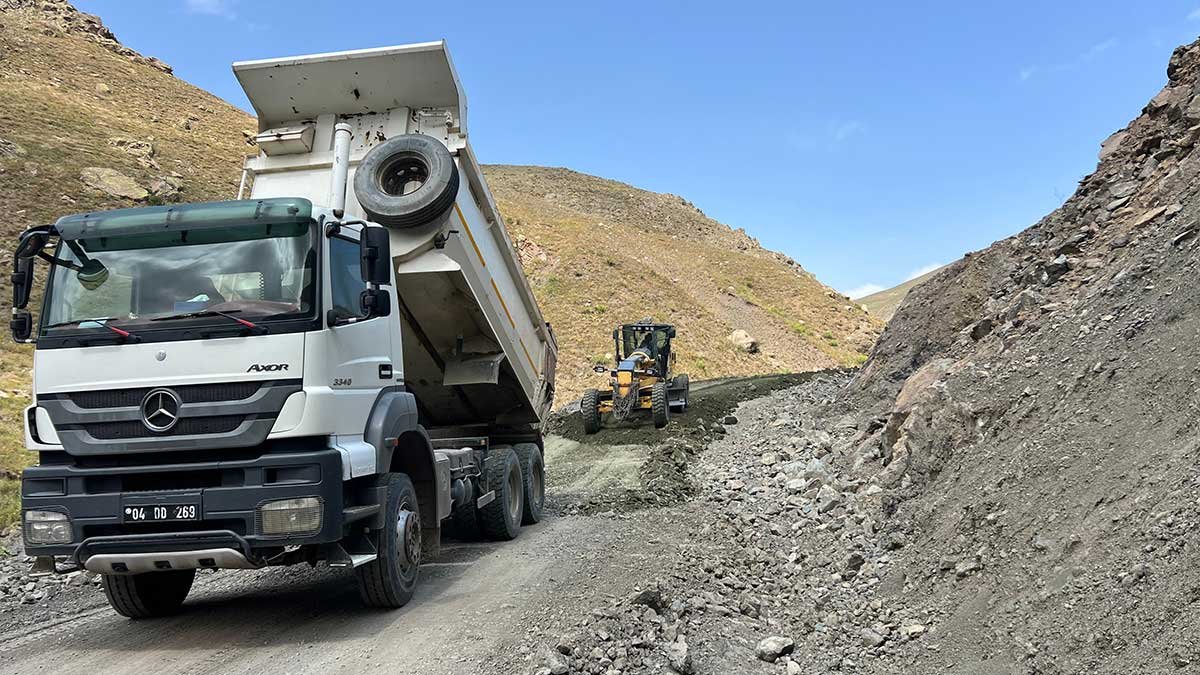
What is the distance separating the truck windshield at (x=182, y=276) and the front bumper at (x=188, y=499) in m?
0.96

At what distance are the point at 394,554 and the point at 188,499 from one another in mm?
1520

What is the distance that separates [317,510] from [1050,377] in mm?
6508

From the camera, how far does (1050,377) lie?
7910 millimetres

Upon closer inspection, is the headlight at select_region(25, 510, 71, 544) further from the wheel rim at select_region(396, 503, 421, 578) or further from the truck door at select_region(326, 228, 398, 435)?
the wheel rim at select_region(396, 503, 421, 578)

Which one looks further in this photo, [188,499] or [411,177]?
[411,177]

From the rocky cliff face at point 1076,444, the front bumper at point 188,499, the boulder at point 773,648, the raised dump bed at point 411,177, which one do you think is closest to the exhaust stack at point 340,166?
the raised dump bed at point 411,177

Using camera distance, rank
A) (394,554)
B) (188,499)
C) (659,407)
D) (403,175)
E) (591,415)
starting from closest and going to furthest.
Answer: (188,499)
(394,554)
(403,175)
(659,407)
(591,415)

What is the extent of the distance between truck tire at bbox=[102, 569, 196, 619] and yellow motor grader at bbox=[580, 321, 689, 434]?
492 inches

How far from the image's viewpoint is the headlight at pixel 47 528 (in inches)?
212

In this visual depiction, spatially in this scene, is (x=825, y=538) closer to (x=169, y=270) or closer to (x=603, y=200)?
(x=169, y=270)

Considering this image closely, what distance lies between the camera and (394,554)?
6230mm

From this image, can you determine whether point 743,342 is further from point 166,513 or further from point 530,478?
point 166,513


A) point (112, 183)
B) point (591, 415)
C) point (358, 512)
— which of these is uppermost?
point (112, 183)

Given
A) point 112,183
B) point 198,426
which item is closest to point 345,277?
point 198,426
